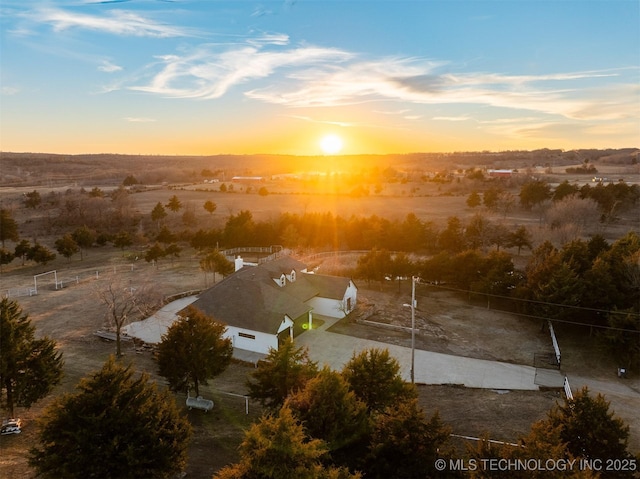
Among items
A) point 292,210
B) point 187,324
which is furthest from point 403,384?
point 292,210

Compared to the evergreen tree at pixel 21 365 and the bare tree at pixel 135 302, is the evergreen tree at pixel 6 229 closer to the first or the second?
the bare tree at pixel 135 302

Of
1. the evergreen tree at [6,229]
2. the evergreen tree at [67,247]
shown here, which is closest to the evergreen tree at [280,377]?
the evergreen tree at [67,247]

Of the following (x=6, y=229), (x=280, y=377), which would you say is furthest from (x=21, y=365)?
(x=6, y=229)

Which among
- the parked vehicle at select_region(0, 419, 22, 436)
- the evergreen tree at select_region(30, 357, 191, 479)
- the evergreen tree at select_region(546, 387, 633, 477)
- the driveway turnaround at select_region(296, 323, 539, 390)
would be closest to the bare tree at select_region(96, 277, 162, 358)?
the parked vehicle at select_region(0, 419, 22, 436)

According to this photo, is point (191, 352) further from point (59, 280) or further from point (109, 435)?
point (59, 280)

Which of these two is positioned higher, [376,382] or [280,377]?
[376,382]

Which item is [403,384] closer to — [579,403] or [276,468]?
[579,403]
